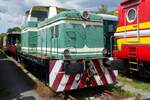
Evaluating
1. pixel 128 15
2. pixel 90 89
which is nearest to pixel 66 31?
pixel 90 89

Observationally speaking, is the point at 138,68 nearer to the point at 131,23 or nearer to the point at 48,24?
the point at 131,23

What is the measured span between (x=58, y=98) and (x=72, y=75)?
0.77m

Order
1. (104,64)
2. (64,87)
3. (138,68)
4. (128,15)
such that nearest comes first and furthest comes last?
(64,87), (104,64), (138,68), (128,15)

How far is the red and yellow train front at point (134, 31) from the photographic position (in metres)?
7.55

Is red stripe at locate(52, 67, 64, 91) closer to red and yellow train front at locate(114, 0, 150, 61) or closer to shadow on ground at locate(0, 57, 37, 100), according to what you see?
shadow on ground at locate(0, 57, 37, 100)

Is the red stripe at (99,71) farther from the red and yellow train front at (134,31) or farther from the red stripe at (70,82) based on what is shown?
the red and yellow train front at (134,31)

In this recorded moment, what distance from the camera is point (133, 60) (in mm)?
8328

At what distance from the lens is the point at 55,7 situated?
9.45 meters

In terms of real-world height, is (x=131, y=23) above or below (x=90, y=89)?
above

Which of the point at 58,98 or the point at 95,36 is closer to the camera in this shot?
the point at 58,98

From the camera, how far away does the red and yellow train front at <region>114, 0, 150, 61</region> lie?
7548mm

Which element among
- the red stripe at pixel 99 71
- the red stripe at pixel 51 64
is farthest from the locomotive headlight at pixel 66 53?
the red stripe at pixel 99 71

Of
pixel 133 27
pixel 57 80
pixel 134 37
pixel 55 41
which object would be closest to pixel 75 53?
pixel 55 41

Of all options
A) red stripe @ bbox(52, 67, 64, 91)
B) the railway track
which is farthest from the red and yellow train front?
red stripe @ bbox(52, 67, 64, 91)
